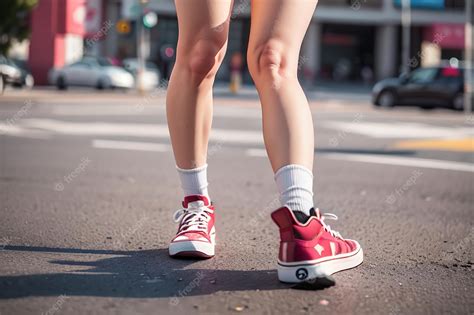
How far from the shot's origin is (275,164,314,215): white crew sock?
2078 millimetres

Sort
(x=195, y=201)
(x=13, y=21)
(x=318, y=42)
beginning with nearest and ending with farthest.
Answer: (x=195, y=201)
(x=13, y=21)
(x=318, y=42)

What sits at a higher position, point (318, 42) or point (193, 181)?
point (318, 42)

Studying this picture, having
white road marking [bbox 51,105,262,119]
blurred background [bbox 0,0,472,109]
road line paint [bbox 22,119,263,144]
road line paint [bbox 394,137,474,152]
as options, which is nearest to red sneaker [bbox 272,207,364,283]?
road line paint [bbox 394,137,474,152]

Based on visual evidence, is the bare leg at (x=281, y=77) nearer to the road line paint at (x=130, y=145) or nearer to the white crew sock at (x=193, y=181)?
the white crew sock at (x=193, y=181)

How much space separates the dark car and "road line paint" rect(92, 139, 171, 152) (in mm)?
14001

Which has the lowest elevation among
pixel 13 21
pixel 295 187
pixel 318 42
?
pixel 295 187

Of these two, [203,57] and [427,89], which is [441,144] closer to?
[203,57]

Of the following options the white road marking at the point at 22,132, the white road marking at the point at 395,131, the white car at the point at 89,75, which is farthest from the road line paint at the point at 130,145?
the white car at the point at 89,75

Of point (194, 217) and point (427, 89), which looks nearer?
point (194, 217)

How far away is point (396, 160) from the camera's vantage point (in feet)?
19.4

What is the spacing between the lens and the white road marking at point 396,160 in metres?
5.52

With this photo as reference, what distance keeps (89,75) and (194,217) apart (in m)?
24.9

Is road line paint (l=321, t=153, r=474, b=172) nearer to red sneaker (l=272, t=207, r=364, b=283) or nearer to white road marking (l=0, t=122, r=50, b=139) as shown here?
white road marking (l=0, t=122, r=50, b=139)

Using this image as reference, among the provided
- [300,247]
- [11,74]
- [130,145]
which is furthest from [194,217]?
[11,74]
